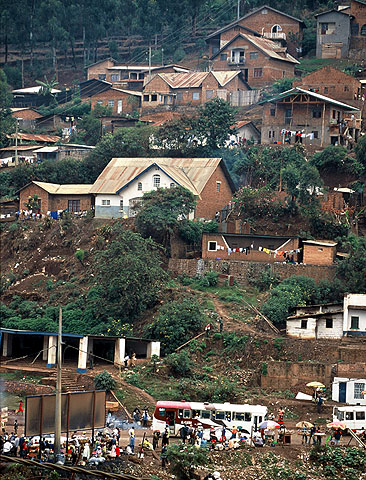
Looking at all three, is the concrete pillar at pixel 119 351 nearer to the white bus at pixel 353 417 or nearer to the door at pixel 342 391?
the door at pixel 342 391

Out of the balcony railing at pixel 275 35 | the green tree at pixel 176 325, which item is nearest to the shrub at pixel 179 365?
the green tree at pixel 176 325

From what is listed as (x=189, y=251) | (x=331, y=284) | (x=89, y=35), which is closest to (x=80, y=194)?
(x=189, y=251)

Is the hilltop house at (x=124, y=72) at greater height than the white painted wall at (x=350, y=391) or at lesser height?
greater

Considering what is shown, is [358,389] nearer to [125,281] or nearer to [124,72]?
[125,281]

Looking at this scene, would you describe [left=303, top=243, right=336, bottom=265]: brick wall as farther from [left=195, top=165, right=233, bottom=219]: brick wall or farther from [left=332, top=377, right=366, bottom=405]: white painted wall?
[left=332, top=377, right=366, bottom=405]: white painted wall

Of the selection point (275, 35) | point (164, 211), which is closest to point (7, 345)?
point (164, 211)

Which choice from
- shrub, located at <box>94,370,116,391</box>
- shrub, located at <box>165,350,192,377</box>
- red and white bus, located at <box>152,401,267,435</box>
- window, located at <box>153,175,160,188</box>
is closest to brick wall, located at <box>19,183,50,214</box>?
window, located at <box>153,175,160,188</box>
